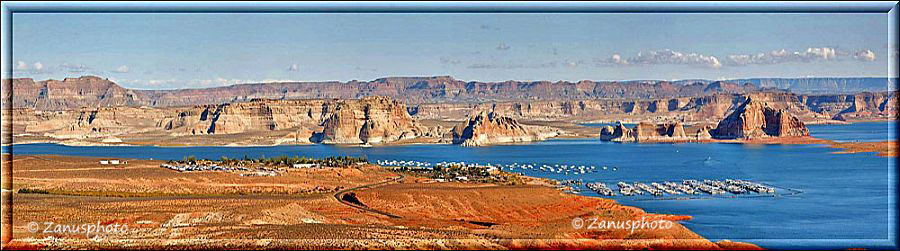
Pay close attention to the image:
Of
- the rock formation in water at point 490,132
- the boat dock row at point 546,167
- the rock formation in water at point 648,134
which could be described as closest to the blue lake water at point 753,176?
the boat dock row at point 546,167

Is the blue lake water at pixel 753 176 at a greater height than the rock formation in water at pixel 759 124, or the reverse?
the rock formation in water at pixel 759 124

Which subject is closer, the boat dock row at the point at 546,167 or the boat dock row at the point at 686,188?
the boat dock row at the point at 686,188

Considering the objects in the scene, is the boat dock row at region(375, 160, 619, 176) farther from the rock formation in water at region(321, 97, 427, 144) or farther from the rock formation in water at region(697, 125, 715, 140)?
the rock formation in water at region(697, 125, 715, 140)

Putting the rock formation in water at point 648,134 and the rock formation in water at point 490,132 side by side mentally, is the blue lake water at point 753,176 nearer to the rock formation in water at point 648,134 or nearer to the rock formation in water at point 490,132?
the rock formation in water at point 648,134

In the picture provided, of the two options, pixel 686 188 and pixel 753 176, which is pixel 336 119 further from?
pixel 686 188

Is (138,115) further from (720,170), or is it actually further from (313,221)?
(313,221)

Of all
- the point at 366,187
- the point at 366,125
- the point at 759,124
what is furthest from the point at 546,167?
the point at 759,124
